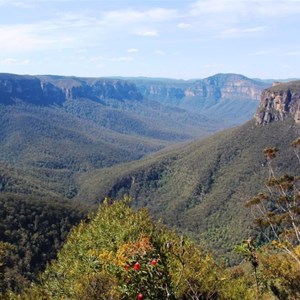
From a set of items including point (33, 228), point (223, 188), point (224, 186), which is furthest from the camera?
point (224, 186)

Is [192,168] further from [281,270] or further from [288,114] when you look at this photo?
[281,270]

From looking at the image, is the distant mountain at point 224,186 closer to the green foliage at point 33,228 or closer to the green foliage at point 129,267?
the green foliage at point 33,228

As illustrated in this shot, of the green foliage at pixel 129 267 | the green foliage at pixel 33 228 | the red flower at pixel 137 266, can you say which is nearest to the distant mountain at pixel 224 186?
the green foliage at pixel 33 228

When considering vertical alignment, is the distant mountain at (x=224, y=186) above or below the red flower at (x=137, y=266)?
below

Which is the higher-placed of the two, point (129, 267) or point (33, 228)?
point (129, 267)

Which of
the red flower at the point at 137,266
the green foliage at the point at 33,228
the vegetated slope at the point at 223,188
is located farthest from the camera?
the vegetated slope at the point at 223,188

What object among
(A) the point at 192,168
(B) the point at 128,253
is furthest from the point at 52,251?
(A) the point at 192,168

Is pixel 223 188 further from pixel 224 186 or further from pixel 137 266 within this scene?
pixel 137 266

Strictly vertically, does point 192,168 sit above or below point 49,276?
below

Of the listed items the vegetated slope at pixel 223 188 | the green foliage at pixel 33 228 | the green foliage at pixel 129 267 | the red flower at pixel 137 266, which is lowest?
the vegetated slope at pixel 223 188

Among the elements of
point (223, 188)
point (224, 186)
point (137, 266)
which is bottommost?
point (223, 188)

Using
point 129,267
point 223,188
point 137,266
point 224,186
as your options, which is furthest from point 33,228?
point 224,186
